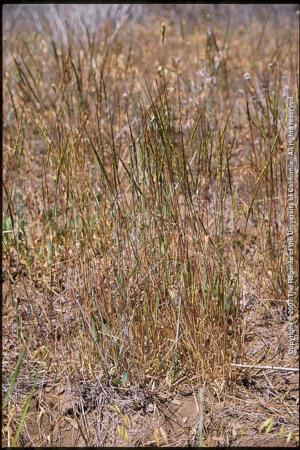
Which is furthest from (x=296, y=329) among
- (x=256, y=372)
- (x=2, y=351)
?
(x=2, y=351)

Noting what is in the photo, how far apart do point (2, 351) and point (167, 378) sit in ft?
1.79

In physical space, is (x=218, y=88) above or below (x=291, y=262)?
above

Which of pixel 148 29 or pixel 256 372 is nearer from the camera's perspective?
pixel 256 372

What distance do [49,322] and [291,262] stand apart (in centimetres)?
72

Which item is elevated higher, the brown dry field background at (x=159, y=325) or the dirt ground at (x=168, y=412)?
the brown dry field background at (x=159, y=325)

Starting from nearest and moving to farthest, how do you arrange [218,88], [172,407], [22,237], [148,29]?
[172,407] < [22,237] < [218,88] < [148,29]

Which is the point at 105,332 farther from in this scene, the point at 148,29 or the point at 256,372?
the point at 148,29

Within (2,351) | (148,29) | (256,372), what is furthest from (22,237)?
(148,29)

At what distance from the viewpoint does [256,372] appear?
1737mm

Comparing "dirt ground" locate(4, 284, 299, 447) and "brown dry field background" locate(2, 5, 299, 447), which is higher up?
"brown dry field background" locate(2, 5, 299, 447)

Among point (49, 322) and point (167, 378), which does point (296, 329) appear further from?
point (49, 322)

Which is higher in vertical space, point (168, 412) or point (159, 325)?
point (159, 325)

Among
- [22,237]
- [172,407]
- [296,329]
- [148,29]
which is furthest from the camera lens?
[148,29]

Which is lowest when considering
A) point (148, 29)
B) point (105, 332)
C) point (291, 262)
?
point (105, 332)
